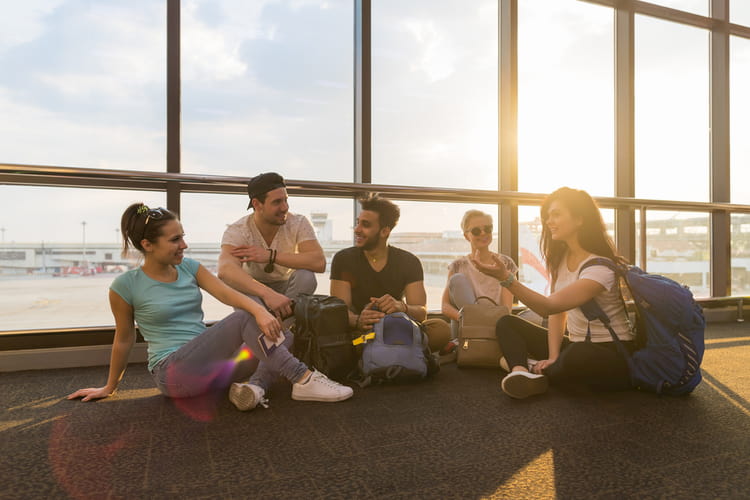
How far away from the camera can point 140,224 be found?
180 centimetres

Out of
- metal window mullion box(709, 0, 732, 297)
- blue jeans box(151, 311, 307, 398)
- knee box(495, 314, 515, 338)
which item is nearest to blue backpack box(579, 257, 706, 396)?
knee box(495, 314, 515, 338)

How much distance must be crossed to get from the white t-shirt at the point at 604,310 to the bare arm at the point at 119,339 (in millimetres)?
1853

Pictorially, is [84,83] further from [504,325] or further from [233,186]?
[504,325]

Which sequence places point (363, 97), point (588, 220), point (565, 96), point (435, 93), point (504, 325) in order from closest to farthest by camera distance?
point (588, 220)
point (504, 325)
point (363, 97)
point (435, 93)
point (565, 96)

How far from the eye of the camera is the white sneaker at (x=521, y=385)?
73.4 inches

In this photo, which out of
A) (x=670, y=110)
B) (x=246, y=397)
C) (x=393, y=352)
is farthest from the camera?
(x=670, y=110)

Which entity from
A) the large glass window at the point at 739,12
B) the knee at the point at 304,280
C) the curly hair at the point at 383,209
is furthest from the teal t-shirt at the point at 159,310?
the large glass window at the point at 739,12

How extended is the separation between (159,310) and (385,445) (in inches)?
41.7

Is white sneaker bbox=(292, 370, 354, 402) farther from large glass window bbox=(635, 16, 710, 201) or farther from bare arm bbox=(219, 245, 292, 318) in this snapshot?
large glass window bbox=(635, 16, 710, 201)

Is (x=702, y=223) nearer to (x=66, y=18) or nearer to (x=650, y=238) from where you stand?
(x=650, y=238)

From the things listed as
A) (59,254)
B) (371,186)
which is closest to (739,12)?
(371,186)

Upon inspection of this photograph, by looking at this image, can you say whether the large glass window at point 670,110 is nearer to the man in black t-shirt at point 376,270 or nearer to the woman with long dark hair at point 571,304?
the woman with long dark hair at point 571,304

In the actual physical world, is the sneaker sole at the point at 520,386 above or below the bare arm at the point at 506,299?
A: below

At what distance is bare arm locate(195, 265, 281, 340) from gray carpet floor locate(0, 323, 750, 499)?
321mm
